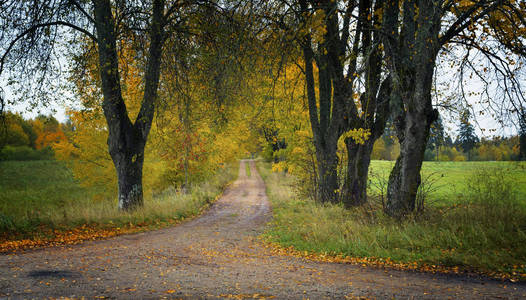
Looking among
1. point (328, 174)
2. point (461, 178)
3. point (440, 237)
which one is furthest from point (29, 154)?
point (440, 237)

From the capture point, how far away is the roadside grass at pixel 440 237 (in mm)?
5859

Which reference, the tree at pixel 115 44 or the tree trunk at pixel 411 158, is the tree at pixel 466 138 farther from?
the tree at pixel 115 44

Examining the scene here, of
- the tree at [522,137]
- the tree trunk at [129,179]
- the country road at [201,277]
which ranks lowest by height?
the country road at [201,277]

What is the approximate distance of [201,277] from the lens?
5.37 meters

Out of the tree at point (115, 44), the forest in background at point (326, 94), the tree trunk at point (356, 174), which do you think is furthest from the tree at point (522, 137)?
the tree at point (115, 44)

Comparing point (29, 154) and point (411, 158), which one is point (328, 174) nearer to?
point (411, 158)

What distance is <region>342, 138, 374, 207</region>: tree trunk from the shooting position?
11.2 m

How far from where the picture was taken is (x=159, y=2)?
10367 mm

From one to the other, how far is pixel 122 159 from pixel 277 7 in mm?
7101

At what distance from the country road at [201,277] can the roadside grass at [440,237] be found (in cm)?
64

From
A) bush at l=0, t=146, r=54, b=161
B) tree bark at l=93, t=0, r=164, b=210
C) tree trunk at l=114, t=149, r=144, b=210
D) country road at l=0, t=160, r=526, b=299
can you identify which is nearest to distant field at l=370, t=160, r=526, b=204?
country road at l=0, t=160, r=526, b=299

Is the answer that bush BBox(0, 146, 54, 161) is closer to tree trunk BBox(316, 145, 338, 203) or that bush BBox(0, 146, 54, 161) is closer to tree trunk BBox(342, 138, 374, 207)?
tree trunk BBox(316, 145, 338, 203)

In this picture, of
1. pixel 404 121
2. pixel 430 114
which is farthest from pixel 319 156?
pixel 430 114

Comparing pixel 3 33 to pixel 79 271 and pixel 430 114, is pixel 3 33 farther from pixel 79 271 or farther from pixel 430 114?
pixel 430 114
